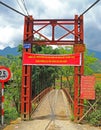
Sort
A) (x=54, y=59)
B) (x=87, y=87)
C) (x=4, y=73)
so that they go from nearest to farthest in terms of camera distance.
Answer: (x=4, y=73) < (x=87, y=87) < (x=54, y=59)

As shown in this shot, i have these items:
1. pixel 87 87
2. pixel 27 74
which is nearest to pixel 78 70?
pixel 87 87

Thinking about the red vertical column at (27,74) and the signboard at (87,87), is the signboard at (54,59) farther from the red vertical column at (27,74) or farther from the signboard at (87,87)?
the signboard at (87,87)

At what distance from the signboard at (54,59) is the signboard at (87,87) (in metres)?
0.92

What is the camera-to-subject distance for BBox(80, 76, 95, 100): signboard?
703 inches

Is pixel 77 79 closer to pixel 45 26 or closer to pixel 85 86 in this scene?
pixel 85 86

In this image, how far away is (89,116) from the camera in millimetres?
18125

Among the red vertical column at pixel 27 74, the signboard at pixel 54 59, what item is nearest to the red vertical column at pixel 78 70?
the signboard at pixel 54 59

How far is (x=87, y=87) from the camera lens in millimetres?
17953

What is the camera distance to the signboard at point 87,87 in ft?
58.5

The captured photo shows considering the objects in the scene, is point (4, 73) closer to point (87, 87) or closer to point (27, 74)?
point (27, 74)

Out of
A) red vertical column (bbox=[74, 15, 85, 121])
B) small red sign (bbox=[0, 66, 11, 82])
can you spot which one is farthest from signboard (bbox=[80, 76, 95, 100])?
small red sign (bbox=[0, 66, 11, 82])

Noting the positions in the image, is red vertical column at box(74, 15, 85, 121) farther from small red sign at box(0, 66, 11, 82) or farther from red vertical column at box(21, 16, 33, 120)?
small red sign at box(0, 66, 11, 82)

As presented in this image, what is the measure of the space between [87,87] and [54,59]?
2.22 m

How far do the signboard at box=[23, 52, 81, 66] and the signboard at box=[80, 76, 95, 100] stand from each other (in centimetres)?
92
